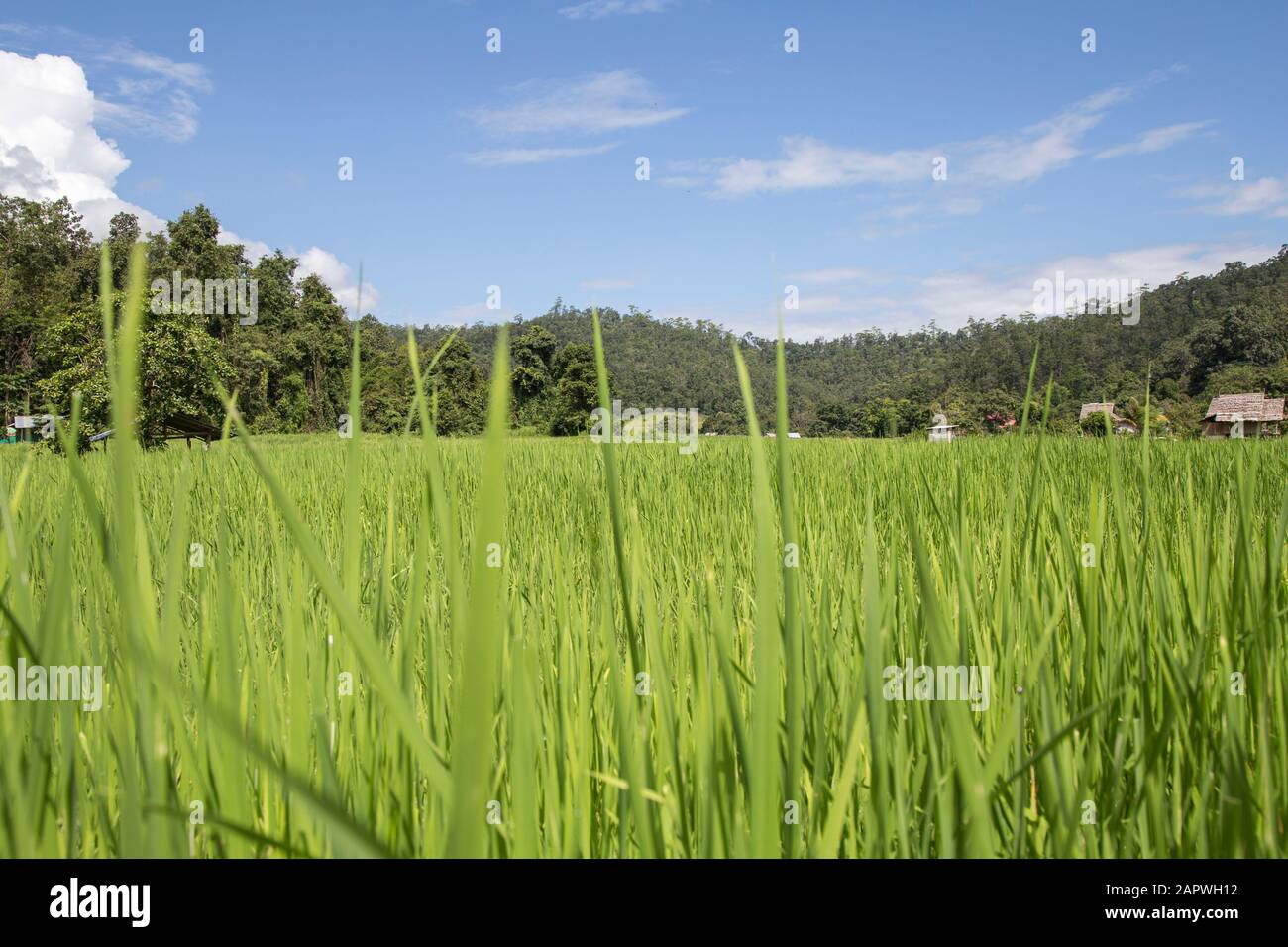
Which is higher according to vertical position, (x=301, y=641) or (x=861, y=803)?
(x=301, y=641)

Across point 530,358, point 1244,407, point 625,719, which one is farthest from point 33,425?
point 530,358

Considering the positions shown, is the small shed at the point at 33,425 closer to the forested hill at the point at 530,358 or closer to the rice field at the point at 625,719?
the rice field at the point at 625,719

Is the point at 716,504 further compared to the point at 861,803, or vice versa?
the point at 716,504

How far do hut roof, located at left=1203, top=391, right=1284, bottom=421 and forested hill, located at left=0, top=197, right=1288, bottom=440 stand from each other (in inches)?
52.4

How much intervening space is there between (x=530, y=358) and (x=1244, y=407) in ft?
98.5

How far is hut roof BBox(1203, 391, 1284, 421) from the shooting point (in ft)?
81.5

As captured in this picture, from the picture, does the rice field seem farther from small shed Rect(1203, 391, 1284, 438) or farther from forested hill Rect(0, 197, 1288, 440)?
small shed Rect(1203, 391, 1284, 438)

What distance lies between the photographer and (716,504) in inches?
141

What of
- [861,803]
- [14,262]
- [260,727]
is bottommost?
[861,803]

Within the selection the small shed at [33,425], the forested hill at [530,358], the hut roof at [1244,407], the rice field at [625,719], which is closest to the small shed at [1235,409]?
the hut roof at [1244,407]

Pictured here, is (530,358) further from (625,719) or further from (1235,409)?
(625,719)

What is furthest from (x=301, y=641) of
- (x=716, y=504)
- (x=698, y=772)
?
(x=716, y=504)
